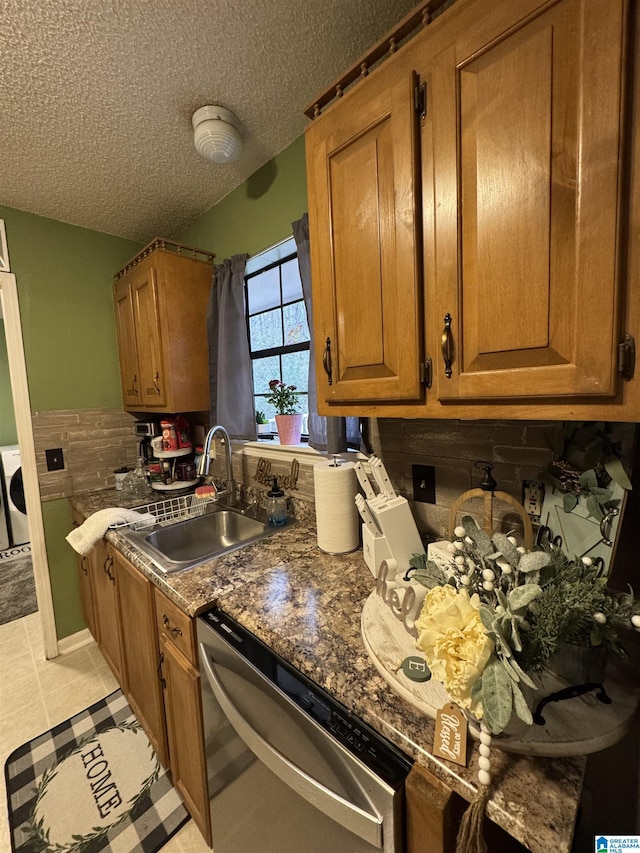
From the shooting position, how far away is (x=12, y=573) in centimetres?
306

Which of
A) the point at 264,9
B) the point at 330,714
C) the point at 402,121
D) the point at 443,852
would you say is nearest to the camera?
the point at 443,852

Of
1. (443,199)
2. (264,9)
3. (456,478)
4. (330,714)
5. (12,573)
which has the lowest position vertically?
(12,573)

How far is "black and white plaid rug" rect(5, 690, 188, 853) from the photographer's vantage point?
119 cm

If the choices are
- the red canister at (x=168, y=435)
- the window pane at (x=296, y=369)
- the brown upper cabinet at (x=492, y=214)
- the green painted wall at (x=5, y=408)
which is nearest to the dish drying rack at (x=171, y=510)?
the red canister at (x=168, y=435)

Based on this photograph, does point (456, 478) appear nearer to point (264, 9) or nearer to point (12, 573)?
point (264, 9)

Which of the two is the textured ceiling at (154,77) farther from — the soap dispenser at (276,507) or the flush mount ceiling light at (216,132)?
the soap dispenser at (276,507)

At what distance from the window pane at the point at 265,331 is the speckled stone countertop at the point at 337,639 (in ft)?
3.11

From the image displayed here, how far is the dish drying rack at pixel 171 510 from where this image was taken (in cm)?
159

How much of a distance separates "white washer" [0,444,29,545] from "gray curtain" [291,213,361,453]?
3580 mm

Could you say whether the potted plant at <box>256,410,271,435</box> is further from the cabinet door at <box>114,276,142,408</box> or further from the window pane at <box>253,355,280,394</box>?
the cabinet door at <box>114,276,142,408</box>

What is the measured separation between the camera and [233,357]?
183cm

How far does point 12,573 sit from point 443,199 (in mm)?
4183

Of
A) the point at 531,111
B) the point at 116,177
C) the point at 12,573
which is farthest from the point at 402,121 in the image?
the point at 12,573

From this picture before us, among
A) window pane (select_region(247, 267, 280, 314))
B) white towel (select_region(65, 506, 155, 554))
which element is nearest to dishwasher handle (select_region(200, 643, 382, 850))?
white towel (select_region(65, 506, 155, 554))
